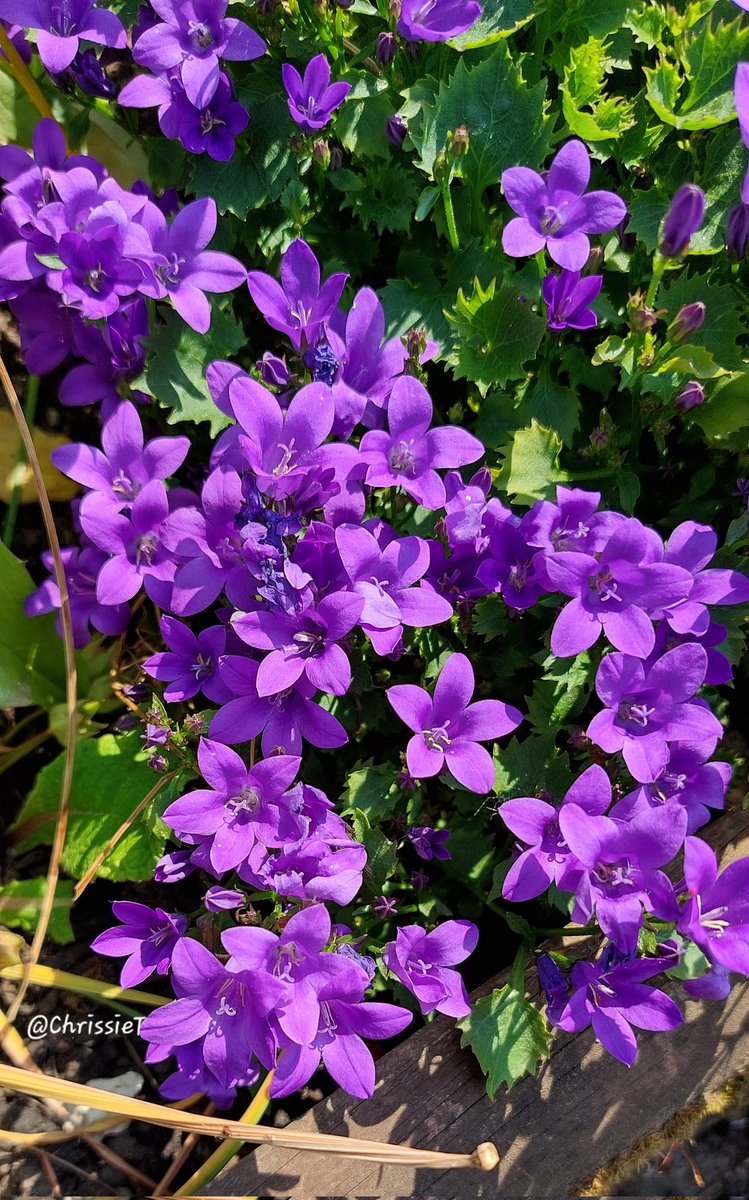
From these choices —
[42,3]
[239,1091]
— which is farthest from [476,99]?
[239,1091]

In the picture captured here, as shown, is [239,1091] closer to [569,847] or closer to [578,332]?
[569,847]

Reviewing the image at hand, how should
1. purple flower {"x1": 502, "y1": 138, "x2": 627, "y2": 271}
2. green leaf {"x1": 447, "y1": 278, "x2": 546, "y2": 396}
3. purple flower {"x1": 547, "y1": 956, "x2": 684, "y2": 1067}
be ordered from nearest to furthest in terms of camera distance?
purple flower {"x1": 547, "y1": 956, "x2": 684, "y2": 1067}, purple flower {"x1": 502, "y1": 138, "x2": 627, "y2": 271}, green leaf {"x1": 447, "y1": 278, "x2": 546, "y2": 396}

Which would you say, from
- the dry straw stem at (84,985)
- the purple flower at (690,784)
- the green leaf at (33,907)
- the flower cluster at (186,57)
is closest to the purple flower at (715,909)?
the purple flower at (690,784)

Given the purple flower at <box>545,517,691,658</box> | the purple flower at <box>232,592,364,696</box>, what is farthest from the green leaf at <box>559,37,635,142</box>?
the purple flower at <box>232,592,364,696</box>

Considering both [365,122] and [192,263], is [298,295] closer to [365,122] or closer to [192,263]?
[192,263]

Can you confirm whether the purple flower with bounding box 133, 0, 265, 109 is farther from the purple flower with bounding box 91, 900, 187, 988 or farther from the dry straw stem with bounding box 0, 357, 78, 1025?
the purple flower with bounding box 91, 900, 187, 988

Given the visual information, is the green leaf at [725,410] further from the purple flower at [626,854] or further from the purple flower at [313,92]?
the purple flower at [313,92]
